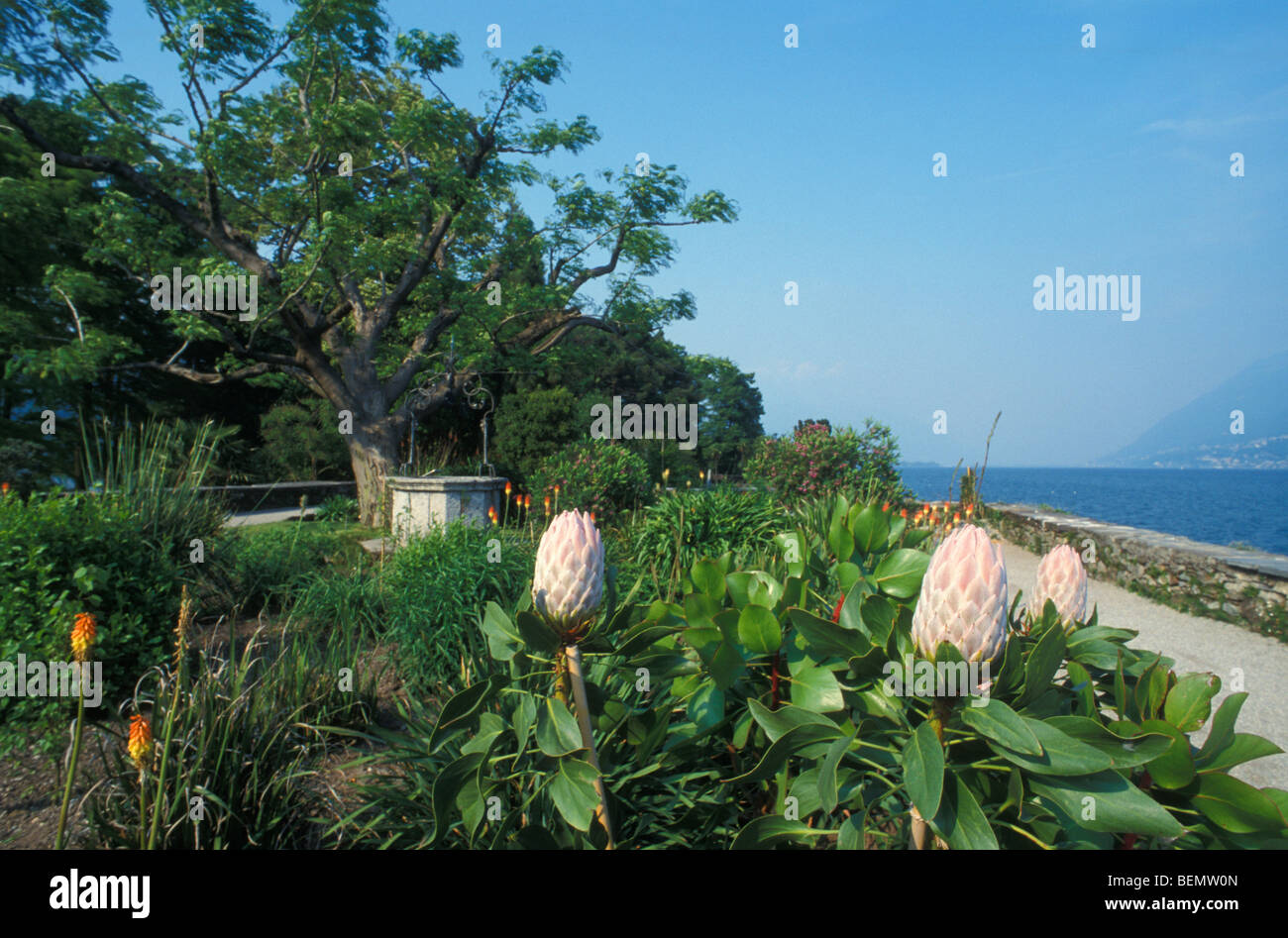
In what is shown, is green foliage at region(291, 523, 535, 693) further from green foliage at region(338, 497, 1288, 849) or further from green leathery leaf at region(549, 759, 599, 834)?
green leathery leaf at region(549, 759, 599, 834)

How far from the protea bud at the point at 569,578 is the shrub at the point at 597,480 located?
23.8ft

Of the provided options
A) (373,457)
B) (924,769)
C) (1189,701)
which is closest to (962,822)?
(924,769)

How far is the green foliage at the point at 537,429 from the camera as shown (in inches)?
587

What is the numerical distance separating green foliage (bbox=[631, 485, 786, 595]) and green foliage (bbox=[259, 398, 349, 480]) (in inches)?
531

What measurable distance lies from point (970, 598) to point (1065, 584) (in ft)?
2.19

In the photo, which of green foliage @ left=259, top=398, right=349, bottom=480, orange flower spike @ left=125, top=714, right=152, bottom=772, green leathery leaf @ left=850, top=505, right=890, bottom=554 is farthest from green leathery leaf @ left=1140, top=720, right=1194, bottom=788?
green foliage @ left=259, top=398, right=349, bottom=480

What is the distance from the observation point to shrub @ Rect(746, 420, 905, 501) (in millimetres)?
9773

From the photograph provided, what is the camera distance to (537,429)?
15.0m

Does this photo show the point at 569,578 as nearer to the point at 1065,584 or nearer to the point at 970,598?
the point at 970,598

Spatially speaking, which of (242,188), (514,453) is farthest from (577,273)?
(242,188)

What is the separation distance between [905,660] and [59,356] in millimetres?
14771
